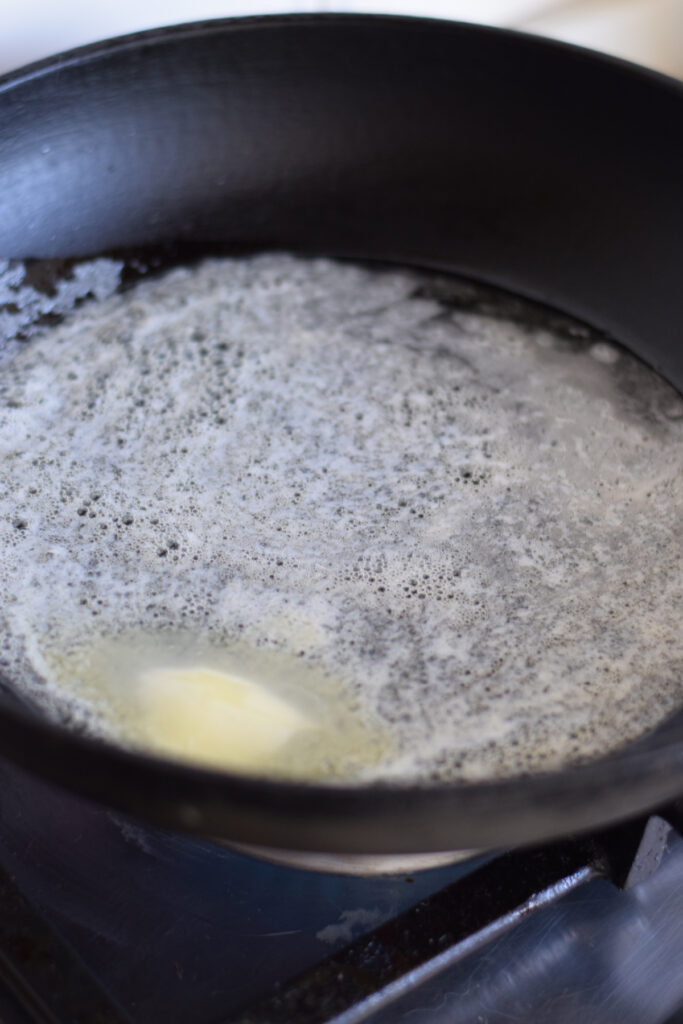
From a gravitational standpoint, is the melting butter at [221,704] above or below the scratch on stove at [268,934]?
above

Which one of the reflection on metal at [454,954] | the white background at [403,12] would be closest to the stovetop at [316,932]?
the reflection on metal at [454,954]

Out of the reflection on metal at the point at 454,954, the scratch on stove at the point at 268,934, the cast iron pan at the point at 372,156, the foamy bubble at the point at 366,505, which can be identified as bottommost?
the scratch on stove at the point at 268,934

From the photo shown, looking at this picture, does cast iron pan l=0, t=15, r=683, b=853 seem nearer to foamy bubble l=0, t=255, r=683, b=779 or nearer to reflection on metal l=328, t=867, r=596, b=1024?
foamy bubble l=0, t=255, r=683, b=779

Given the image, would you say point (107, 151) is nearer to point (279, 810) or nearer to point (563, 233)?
point (563, 233)

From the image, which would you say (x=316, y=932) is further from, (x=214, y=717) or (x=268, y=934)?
(x=214, y=717)

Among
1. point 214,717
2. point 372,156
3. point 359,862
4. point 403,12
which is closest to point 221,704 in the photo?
point 214,717

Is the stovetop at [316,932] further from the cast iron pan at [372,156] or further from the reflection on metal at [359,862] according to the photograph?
the cast iron pan at [372,156]

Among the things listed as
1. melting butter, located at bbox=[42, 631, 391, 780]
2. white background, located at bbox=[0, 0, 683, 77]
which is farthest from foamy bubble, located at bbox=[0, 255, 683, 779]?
white background, located at bbox=[0, 0, 683, 77]

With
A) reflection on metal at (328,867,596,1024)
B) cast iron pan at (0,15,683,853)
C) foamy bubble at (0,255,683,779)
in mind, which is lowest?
reflection on metal at (328,867,596,1024)
